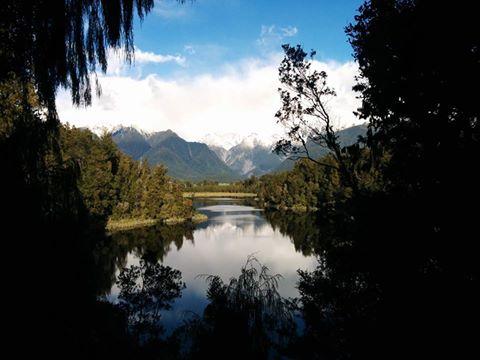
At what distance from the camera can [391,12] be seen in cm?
763

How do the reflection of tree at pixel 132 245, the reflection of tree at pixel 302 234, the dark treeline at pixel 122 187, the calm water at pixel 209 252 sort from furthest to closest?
the dark treeline at pixel 122 187
the reflection of tree at pixel 302 234
the reflection of tree at pixel 132 245
the calm water at pixel 209 252

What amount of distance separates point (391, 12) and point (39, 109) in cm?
700

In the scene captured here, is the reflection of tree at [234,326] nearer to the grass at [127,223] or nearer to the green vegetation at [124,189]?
the green vegetation at [124,189]

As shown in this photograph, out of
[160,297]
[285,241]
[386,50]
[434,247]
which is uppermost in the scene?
[386,50]

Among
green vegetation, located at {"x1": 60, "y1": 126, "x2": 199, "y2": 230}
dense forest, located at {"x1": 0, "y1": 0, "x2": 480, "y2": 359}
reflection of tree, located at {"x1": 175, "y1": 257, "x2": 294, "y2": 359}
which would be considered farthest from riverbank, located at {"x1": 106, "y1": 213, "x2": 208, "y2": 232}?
dense forest, located at {"x1": 0, "y1": 0, "x2": 480, "y2": 359}

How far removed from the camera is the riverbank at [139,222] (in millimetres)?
66894

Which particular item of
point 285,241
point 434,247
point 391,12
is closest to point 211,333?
point 434,247

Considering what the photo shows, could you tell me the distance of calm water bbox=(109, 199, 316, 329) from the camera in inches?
1162

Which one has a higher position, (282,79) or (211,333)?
(282,79)

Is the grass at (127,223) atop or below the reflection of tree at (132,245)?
atop

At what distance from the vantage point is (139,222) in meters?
72.1

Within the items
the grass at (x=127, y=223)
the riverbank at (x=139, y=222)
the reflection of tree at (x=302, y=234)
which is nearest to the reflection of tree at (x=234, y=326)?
the reflection of tree at (x=302, y=234)

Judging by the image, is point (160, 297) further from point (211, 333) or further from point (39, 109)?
point (39, 109)

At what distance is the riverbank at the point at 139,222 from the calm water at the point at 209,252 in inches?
189
